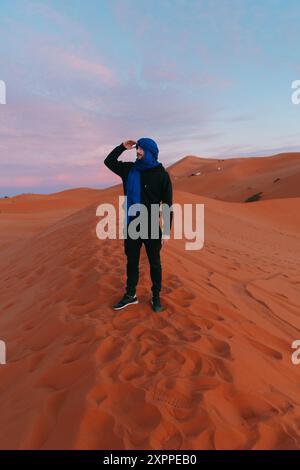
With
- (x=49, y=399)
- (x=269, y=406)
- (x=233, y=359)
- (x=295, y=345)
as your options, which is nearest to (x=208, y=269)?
(x=295, y=345)

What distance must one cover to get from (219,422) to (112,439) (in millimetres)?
774

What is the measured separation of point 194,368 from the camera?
2975 millimetres

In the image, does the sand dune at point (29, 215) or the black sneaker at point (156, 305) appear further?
the sand dune at point (29, 215)

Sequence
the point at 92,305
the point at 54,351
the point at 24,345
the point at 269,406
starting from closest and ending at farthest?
the point at 269,406
the point at 54,351
the point at 24,345
the point at 92,305

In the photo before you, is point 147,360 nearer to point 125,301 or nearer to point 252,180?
point 125,301

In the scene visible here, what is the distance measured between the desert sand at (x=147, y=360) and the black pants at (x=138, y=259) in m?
0.30

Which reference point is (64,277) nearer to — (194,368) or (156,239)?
(156,239)

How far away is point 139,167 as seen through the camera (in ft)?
12.7

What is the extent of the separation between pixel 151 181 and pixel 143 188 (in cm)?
12

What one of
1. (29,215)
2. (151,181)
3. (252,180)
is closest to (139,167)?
(151,181)

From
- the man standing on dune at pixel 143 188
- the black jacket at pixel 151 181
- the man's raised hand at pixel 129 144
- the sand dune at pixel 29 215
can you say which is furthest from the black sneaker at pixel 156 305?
the sand dune at pixel 29 215

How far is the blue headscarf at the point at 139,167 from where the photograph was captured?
149 inches

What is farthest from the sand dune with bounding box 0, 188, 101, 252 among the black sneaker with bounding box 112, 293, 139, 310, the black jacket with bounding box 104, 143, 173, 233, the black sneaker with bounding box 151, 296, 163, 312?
the black sneaker with bounding box 151, 296, 163, 312

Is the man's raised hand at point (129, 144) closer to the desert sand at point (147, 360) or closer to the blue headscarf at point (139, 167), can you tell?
the blue headscarf at point (139, 167)
